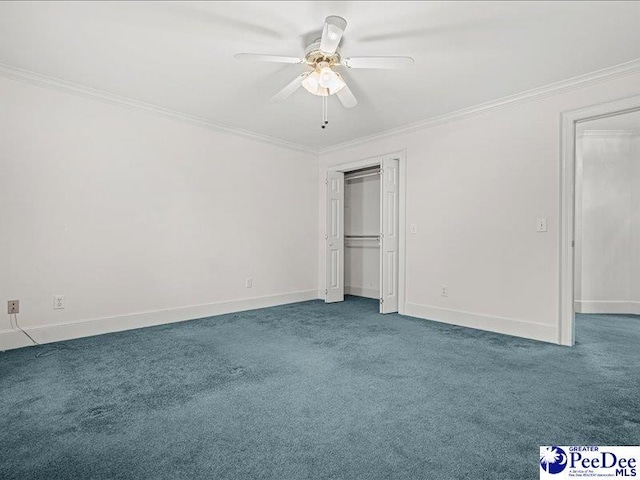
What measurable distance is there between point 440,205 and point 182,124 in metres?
3.27

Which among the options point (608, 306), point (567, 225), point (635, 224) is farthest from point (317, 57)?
point (608, 306)

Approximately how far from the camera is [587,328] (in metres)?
3.92

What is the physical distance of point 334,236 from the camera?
5.59 m

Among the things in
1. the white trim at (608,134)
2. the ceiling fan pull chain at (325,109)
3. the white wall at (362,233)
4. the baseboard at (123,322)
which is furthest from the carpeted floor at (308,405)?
the white trim at (608,134)

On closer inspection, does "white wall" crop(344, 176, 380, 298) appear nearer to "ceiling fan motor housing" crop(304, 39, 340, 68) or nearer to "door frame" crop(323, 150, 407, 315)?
"door frame" crop(323, 150, 407, 315)

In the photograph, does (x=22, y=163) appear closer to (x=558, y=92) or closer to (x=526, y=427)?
(x=526, y=427)

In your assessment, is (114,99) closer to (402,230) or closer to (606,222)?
(402,230)

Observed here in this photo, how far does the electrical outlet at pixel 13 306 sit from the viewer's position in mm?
3086

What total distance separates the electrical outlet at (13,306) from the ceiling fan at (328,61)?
9.56ft

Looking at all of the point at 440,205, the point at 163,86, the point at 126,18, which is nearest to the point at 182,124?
the point at 163,86

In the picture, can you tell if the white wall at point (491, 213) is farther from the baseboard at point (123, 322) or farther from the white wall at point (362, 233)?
the baseboard at point (123, 322)

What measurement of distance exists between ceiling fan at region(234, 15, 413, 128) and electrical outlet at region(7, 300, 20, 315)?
291 cm

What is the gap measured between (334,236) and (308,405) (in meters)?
3.70

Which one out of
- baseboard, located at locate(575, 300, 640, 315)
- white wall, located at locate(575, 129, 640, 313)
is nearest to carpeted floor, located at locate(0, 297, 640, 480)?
baseboard, located at locate(575, 300, 640, 315)
